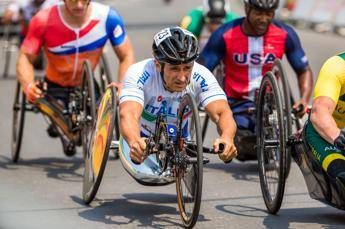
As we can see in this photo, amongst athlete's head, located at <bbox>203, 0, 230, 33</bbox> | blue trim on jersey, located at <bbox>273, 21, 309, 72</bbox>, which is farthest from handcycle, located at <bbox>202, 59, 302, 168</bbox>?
athlete's head, located at <bbox>203, 0, 230, 33</bbox>

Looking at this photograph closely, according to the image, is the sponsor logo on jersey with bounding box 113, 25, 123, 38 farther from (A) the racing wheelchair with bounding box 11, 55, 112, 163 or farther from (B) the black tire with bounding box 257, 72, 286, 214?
(B) the black tire with bounding box 257, 72, 286, 214

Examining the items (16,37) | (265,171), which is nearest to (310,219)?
(265,171)

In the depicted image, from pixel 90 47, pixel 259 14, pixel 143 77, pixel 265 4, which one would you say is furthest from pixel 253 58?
pixel 143 77

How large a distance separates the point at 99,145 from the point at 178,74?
973 mm

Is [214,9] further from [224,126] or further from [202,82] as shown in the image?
[224,126]

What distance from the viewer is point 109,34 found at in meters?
11.5

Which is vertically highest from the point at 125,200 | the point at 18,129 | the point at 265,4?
the point at 265,4

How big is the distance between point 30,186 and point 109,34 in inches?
71.1

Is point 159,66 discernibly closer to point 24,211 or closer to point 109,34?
point 24,211

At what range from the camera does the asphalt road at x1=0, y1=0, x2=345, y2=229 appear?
8.66 meters

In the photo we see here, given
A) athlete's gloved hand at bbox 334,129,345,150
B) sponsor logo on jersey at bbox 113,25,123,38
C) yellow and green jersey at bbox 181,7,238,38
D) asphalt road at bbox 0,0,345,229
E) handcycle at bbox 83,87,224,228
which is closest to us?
athlete's gloved hand at bbox 334,129,345,150

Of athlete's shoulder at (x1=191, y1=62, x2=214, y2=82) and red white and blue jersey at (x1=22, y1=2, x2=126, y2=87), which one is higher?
athlete's shoulder at (x1=191, y1=62, x2=214, y2=82)

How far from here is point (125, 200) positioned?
9.68 m

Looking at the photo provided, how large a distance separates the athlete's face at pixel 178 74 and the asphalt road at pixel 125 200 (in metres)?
0.96
